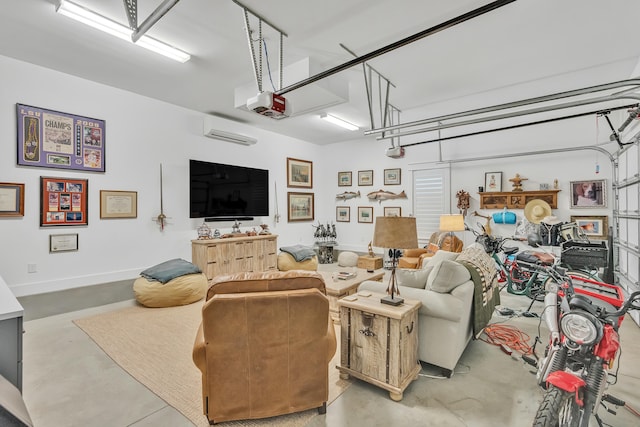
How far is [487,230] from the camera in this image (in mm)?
5758

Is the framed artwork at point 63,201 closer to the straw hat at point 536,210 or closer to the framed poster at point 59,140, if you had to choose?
the framed poster at point 59,140

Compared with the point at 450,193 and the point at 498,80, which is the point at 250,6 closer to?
the point at 498,80

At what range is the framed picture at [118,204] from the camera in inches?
172

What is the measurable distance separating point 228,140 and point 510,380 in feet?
18.3

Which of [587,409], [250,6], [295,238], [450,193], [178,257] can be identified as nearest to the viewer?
[587,409]

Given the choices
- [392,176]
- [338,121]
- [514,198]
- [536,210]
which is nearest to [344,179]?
[392,176]

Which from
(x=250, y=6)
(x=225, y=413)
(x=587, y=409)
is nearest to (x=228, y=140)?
(x=250, y=6)

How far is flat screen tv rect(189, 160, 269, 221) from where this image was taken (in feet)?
17.8

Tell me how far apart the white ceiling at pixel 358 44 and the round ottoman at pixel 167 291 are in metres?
2.83

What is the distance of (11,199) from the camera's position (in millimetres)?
3652

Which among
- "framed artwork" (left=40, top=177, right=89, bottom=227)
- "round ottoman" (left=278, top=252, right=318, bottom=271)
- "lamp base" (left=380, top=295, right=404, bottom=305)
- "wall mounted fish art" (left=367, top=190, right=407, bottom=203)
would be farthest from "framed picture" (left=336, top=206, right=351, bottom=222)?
"lamp base" (left=380, top=295, right=404, bottom=305)

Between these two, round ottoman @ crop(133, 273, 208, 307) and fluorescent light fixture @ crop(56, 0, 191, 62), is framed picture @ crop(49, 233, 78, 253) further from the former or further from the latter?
fluorescent light fixture @ crop(56, 0, 191, 62)

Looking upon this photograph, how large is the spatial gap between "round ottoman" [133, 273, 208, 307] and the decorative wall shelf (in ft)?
17.7

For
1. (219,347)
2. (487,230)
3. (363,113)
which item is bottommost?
(219,347)
